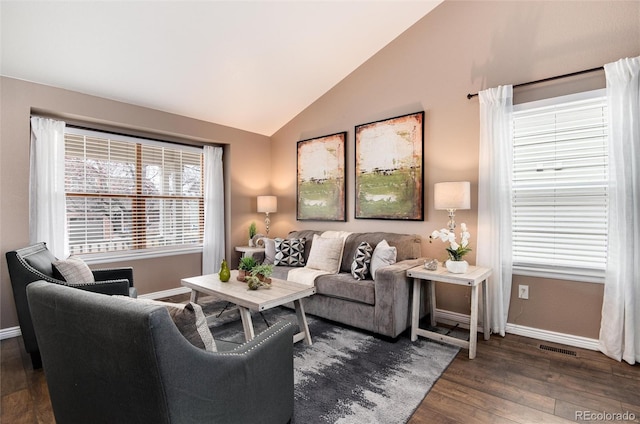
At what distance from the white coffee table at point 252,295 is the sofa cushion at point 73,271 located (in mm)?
815

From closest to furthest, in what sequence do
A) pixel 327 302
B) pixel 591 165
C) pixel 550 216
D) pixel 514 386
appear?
pixel 514 386 < pixel 591 165 < pixel 550 216 < pixel 327 302

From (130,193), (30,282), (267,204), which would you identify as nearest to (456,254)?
(267,204)

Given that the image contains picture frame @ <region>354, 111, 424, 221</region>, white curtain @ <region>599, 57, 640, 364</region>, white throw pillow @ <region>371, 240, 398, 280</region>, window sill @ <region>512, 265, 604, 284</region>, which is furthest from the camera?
picture frame @ <region>354, 111, 424, 221</region>

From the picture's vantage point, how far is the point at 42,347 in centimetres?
124

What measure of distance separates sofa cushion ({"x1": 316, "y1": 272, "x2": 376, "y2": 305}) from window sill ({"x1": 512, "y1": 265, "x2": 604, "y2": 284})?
143 cm

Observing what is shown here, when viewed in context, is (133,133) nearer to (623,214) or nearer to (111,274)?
(111,274)

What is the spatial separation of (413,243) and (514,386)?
1.65 meters

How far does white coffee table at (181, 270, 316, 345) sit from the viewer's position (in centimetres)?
247

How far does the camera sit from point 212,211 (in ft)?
15.7

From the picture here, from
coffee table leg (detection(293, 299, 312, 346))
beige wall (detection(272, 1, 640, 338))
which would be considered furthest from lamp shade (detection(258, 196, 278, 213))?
coffee table leg (detection(293, 299, 312, 346))

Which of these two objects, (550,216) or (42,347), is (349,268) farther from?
(42,347)

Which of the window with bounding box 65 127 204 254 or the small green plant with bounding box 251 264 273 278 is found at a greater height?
the window with bounding box 65 127 204 254

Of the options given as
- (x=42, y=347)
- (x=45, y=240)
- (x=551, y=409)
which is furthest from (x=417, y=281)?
(x=45, y=240)

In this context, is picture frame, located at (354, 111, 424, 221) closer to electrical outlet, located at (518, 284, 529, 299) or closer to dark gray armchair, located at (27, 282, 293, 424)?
electrical outlet, located at (518, 284, 529, 299)
